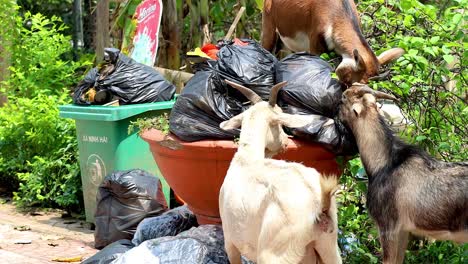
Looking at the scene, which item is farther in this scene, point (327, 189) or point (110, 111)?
point (110, 111)

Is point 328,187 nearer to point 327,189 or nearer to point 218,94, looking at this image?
point 327,189

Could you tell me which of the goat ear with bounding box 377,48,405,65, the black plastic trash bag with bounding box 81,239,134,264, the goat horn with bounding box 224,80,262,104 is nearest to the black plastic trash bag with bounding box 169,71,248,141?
the goat horn with bounding box 224,80,262,104

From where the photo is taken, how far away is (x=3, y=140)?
9273 mm

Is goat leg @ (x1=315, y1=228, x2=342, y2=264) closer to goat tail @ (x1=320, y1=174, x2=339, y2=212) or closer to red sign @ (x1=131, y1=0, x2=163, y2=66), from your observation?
goat tail @ (x1=320, y1=174, x2=339, y2=212)

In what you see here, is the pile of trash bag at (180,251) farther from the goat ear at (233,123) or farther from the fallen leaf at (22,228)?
the fallen leaf at (22,228)

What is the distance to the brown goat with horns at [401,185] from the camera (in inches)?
175

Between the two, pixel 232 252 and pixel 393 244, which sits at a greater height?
pixel 393 244

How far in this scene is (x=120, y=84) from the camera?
7293 millimetres

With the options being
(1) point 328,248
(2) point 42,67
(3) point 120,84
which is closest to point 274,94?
(1) point 328,248

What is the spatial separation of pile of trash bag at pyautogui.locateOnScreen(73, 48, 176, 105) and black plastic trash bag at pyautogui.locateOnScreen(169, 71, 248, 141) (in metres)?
1.84

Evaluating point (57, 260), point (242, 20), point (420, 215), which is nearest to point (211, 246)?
point (420, 215)

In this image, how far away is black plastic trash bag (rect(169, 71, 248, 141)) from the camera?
532cm

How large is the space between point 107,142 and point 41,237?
44.8 inches

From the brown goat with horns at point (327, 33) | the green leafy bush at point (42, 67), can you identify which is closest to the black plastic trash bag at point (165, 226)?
the brown goat with horns at point (327, 33)
